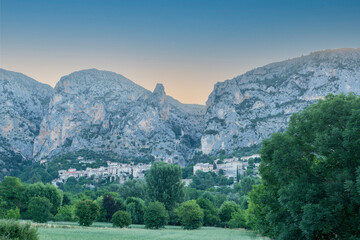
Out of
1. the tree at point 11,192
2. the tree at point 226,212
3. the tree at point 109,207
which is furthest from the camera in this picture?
the tree at point 226,212

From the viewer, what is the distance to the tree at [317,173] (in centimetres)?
2248

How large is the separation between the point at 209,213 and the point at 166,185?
15834 mm

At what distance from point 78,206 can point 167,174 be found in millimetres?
34427

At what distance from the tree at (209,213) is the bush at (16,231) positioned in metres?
76.5

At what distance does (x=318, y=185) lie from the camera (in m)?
24.3

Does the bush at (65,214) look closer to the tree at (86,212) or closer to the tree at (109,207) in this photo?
the tree at (109,207)

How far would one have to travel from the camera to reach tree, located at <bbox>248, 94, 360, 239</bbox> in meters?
22.5

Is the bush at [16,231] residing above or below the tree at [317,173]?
below

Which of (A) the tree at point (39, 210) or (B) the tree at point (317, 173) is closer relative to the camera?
(B) the tree at point (317, 173)

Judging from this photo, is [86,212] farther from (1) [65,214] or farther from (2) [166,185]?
(1) [65,214]

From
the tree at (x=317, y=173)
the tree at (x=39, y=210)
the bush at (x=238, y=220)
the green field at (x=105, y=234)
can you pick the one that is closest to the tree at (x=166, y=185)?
the bush at (x=238, y=220)

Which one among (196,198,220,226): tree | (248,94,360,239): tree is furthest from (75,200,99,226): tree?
(196,198,220,226): tree

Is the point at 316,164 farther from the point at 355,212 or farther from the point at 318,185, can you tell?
the point at 355,212

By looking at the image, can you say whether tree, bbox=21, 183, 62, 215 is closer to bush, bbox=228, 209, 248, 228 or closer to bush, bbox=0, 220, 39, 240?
bush, bbox=228, 209, 248, 228
